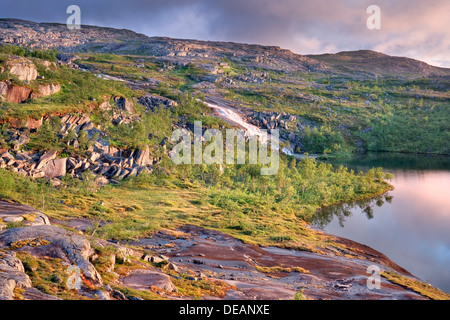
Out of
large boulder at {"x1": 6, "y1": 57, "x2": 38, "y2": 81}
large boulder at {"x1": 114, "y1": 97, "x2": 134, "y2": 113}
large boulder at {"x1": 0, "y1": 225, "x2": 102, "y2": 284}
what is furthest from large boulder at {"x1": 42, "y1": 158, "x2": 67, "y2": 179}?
large boulder at {"x1": 114, "y1": 97, "x2": 134, "y2": 113}

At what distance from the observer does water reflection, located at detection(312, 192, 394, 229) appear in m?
51.1

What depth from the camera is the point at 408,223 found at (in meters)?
49.5

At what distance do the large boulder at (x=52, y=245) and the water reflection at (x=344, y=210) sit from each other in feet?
123

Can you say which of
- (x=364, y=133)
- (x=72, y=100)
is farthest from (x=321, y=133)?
(x=72, y=100)

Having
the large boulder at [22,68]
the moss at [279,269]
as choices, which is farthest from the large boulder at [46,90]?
the moss at [279,269]

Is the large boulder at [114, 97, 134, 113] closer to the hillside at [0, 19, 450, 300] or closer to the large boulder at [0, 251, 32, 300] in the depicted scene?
the hillside at [0, 19, 450, 300]

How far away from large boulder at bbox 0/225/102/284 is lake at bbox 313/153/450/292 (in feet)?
99.7

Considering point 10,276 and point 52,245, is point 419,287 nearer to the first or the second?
point 52,245

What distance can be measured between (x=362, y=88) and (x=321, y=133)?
3653 inches

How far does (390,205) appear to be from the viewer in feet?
197

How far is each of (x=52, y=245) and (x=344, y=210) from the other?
48.8 metres

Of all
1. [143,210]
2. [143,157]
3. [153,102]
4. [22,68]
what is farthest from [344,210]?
[153,102]

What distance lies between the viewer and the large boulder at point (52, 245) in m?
16.1

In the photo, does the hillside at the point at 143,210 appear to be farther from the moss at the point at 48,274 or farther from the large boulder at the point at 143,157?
the large boulder at the point at 143,157
